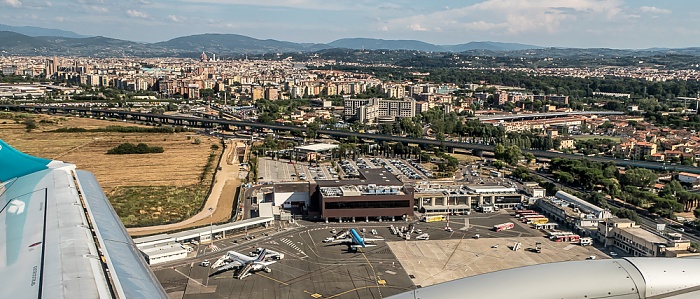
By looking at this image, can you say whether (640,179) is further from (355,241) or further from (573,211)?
(355,241)

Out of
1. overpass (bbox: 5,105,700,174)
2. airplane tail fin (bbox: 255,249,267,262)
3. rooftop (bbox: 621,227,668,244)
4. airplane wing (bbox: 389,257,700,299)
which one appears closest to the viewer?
airplane wing (bbox: 389,257,700,299)

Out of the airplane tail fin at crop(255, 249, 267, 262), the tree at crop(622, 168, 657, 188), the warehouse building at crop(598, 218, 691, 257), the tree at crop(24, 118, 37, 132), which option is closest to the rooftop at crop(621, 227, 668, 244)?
the warehouse building at crop(598, 218, 691, 257)

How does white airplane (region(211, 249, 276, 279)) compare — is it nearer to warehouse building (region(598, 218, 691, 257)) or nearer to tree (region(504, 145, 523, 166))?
warehouse building (region(598, 218, 691, 257))

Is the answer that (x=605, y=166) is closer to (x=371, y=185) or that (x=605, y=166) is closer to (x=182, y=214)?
(x=371, y=185)

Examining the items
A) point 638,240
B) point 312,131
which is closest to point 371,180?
point 638,240

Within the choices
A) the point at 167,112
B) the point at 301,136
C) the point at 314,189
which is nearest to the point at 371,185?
the point at 314,189

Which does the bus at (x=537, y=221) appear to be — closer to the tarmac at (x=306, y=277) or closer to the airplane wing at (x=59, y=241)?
the tarmac at (x=306, y=277)
